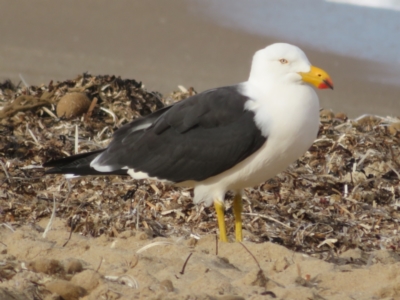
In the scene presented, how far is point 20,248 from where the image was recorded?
3.99 m

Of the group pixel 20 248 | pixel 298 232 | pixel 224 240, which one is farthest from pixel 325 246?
pixel 20 248

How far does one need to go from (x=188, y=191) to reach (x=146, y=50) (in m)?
6.19

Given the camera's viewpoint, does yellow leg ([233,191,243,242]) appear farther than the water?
No

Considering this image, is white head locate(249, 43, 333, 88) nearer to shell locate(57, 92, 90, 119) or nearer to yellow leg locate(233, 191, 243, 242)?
yellow leg locate(233, 191, 243, 242)

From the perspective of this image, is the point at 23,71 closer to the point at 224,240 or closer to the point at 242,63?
the point at 242,63

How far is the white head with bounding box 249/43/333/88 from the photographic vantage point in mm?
4586

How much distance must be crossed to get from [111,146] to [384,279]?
2121 millimetres

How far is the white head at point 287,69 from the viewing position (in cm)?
459

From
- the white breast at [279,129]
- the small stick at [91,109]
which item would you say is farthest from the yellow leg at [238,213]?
the small stick at [91,109]

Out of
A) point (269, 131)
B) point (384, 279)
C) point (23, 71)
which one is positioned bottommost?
point (23, 71)

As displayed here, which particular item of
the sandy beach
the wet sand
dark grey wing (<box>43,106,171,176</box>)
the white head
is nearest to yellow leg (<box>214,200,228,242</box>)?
the sandy beach

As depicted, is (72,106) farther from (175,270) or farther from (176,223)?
(175,270)

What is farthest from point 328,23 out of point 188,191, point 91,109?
point 188,191

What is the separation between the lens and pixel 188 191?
5379 millimetres
